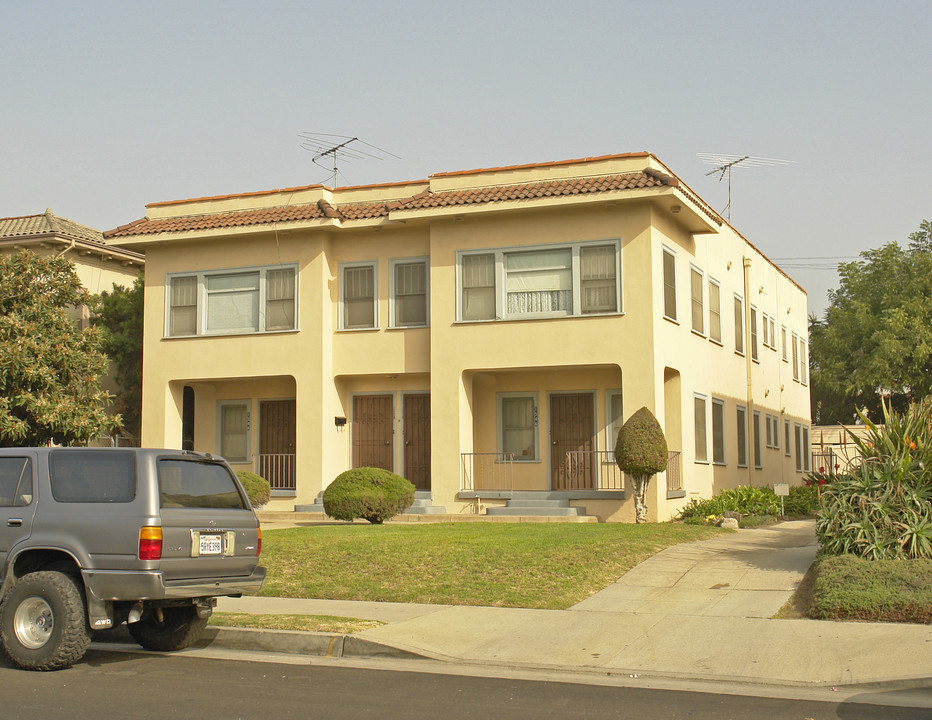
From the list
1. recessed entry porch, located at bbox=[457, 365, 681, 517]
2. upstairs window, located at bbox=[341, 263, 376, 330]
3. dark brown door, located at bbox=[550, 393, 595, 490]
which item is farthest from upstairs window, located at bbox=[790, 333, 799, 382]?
upstairs window, located at bbox=[341, 263, 376, 330]

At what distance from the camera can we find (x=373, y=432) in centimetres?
2448

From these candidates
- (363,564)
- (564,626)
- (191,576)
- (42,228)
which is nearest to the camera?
(191,576)

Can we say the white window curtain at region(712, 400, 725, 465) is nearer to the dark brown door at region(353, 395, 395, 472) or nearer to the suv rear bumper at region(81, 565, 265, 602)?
the dark brown door at region(353, 395, 395, 472)

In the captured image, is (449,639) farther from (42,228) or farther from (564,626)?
(42,228)

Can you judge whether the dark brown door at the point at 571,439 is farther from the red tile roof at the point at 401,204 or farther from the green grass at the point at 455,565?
the green grass at the point at 455,565

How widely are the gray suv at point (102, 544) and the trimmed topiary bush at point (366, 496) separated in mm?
9261

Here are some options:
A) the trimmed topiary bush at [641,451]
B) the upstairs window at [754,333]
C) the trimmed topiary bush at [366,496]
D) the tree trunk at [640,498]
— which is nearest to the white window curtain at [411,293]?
the trimmed topiary bush at [366,496]

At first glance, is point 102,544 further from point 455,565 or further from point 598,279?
point 598,279

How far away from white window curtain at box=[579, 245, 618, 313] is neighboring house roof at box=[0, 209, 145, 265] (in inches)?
471

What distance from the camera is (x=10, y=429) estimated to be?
21312 mm

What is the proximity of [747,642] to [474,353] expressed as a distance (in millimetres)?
12946

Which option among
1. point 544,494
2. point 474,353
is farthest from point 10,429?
point 544,494

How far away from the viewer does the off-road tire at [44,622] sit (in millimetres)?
8922

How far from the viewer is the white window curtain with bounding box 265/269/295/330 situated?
2414 cm
